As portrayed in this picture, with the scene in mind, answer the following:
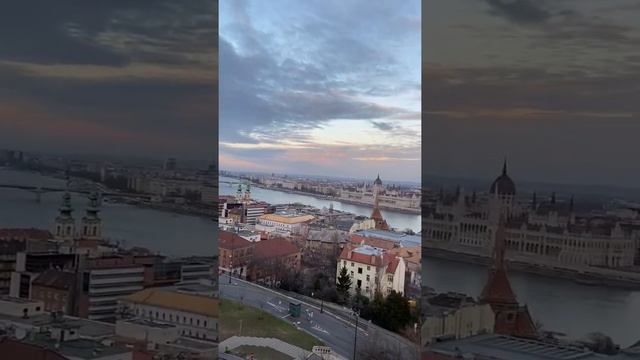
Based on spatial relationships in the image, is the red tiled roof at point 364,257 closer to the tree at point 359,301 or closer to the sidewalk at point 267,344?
the tree at point 359,301

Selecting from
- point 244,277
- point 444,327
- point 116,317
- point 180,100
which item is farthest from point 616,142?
point 244,277

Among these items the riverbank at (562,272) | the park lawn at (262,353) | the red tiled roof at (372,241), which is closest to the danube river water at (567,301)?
the riverbank at (562,272)

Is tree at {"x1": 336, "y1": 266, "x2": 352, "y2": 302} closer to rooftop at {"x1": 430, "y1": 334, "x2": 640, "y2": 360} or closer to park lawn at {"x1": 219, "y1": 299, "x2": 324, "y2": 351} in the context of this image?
park lawn at {"x1": 219, "y1": 299, "x2": 324, "y2": 351}

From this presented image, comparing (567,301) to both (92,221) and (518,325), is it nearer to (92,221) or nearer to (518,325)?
(518,325)

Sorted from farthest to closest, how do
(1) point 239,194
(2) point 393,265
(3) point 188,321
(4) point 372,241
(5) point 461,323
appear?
(1) point 239,194 < (4) point 372,241 < (2) point 393,265 < (3) point 188,321 < (5) point 461,323

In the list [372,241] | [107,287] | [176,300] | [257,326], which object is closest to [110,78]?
[107,287]

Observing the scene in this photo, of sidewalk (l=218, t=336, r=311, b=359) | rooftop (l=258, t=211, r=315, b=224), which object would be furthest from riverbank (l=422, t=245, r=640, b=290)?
sidewalk (l=218, t=336, r=311, b=359)
